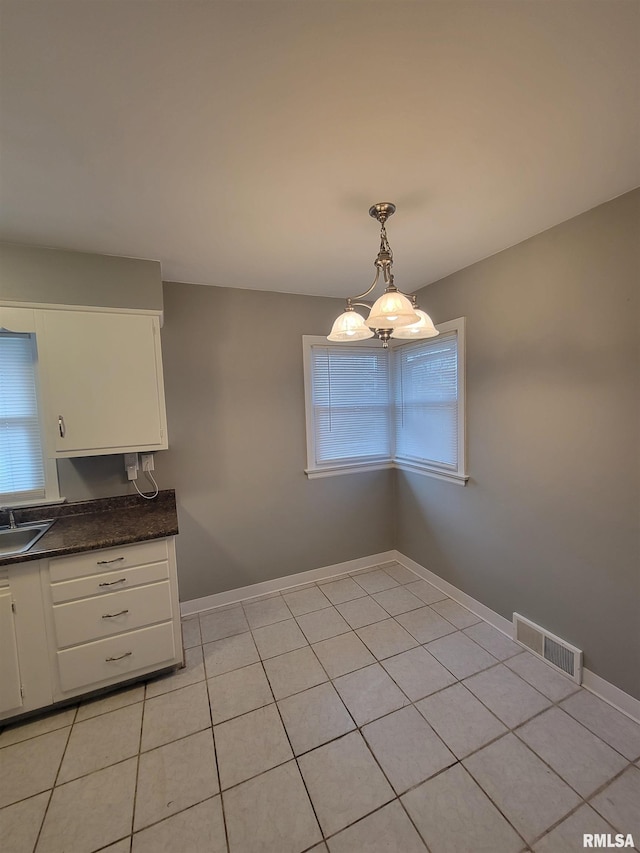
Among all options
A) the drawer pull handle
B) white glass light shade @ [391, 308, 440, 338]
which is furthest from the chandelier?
the drawer pull handle

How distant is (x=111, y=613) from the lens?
5.99 ft

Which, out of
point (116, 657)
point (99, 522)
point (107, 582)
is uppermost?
point (99, 522)

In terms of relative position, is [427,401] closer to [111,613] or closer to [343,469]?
[343,469]

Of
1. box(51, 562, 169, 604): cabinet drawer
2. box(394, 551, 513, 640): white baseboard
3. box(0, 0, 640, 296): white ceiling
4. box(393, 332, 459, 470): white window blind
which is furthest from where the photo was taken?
box(393, 332, 459, 470): white window blind

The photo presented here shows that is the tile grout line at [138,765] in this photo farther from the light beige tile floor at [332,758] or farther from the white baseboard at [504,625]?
the white baseboard at [504,625]

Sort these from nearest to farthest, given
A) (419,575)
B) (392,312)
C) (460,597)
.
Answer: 1. (392,312)
2. (460,597)
3. (419,575)

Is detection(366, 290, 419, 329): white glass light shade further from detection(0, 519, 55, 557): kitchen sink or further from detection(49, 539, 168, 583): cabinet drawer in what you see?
detection(0, 519, 55, 557): kitchen sink

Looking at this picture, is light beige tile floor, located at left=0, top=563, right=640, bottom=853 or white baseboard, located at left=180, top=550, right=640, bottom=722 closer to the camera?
light beige tile floor, located at left=0, top=563, right=640, bottom=853

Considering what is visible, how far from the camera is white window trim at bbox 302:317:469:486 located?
2.48 meters

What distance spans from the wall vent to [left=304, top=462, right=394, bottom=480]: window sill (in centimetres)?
148

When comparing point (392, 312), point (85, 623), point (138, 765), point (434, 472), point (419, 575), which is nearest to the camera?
point (392, 312)

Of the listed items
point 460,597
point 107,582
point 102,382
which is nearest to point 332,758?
point 107,582

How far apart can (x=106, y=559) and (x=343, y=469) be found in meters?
1.84

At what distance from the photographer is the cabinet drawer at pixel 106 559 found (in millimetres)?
1716
